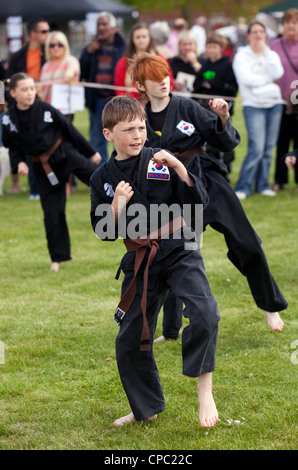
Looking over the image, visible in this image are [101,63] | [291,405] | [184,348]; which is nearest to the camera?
[184,348]

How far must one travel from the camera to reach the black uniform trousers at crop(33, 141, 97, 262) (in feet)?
23.3

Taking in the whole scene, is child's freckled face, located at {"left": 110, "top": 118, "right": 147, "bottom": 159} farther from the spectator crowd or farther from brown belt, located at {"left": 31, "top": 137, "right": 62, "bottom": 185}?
the spectator crowd

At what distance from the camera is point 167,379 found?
4469mm

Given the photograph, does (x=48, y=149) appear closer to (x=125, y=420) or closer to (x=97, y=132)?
(x=125, y=420)

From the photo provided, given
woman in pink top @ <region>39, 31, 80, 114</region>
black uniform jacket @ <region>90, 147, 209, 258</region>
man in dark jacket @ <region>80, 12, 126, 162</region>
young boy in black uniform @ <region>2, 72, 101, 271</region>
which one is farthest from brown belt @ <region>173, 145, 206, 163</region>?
man in dark jacket @ <region>80, 12, 126, 162</region>

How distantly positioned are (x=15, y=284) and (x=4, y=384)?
2.42m

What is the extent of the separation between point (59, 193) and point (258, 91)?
385cm

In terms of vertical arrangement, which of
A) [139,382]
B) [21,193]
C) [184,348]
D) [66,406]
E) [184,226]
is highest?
[184,226]

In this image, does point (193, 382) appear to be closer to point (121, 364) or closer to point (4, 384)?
point (121, 364)

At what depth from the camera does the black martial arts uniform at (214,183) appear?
469 cm

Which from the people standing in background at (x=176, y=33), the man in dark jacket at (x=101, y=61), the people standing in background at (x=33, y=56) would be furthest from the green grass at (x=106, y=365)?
the people standing in background at (x=176, y=33)

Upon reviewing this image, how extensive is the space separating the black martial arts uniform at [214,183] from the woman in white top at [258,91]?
521cm


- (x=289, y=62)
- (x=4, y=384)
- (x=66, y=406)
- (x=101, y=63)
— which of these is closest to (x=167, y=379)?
(x=66, y=406)
